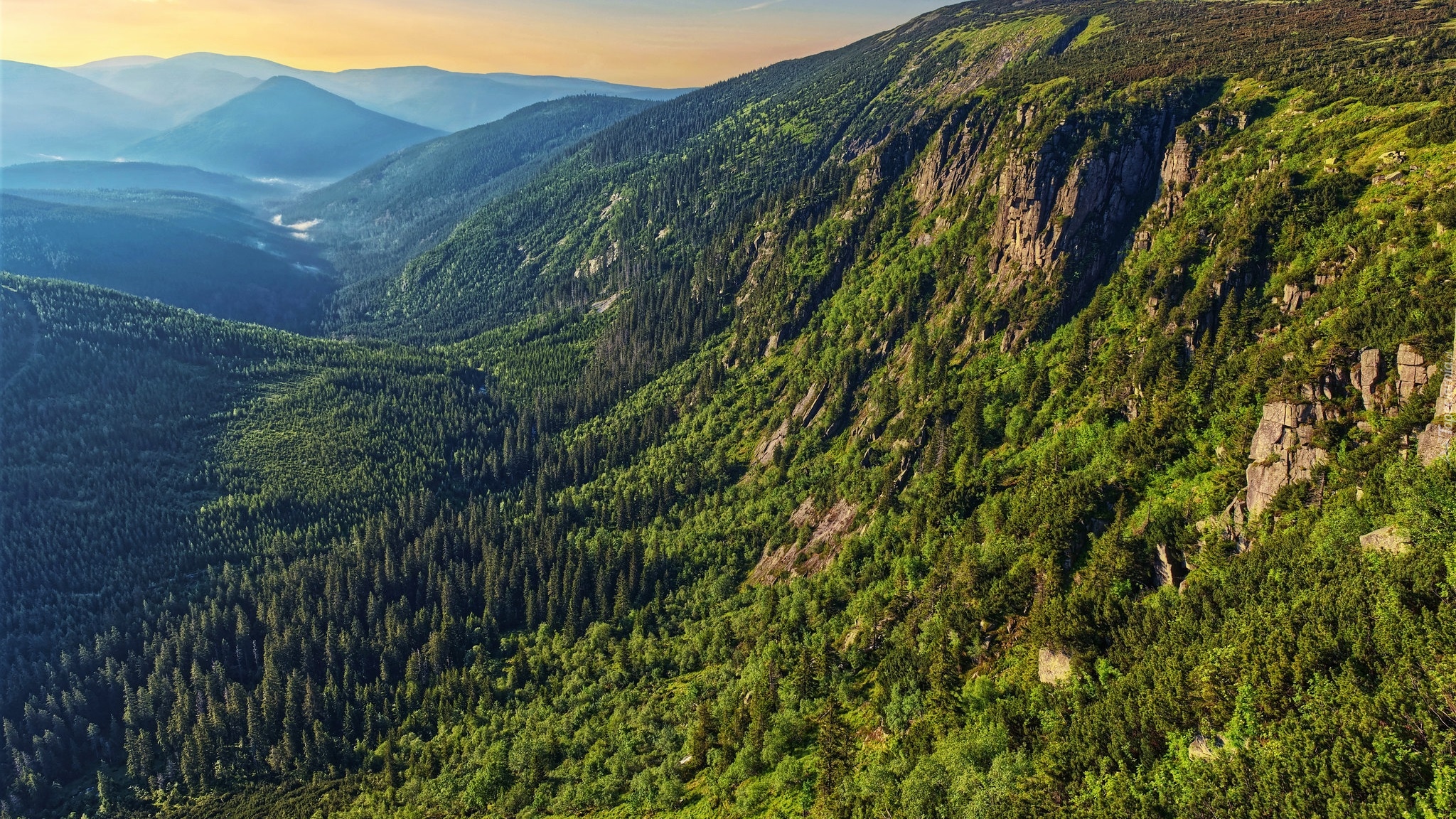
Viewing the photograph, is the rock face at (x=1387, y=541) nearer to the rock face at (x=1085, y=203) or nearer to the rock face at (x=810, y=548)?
the rock face at (x=810, y=548)

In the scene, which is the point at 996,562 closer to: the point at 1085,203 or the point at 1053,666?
the point at 1053,666

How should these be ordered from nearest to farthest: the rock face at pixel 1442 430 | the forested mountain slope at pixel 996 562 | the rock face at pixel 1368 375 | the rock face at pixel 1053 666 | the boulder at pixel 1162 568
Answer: the forested mountain slope at pixel 996 562, the rock face at pixel 1442 430, the rock face at pixel 1368 375, the rock face at pixel 1053 666, the boulder at pixel 1162 568

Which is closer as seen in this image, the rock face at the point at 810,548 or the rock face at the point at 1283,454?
the rock face at the point at 1283,454

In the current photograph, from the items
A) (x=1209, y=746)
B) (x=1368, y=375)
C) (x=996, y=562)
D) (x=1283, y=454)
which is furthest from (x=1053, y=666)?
(x=1368, y=375)

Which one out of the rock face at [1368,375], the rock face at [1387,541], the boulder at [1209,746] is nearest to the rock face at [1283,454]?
the rock face at [1368,375]

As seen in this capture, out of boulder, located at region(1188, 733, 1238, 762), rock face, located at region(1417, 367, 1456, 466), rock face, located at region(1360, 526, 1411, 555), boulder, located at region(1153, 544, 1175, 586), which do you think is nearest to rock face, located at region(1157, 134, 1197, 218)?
boulder, located at region(1153, 544, 1175, 586)

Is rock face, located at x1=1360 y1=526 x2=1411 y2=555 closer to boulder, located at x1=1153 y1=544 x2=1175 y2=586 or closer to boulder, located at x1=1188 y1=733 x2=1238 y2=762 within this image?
→ boulder, located at x1=1188 y1=733 x2=1238 y2=762
